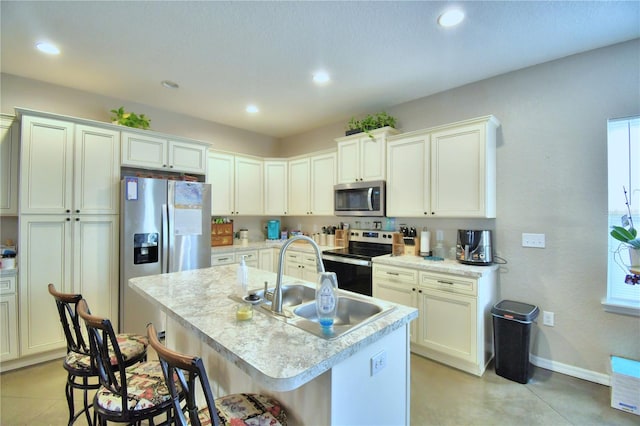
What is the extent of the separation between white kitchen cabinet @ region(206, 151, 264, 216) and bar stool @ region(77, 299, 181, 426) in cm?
272

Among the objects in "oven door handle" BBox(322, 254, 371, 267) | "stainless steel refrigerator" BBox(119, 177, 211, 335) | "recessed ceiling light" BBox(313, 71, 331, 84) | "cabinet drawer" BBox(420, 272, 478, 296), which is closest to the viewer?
"cabinet drawer" BBox(420, 272, 478, 296)

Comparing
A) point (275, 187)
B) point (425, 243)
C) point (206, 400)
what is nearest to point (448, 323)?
point (425, 243)

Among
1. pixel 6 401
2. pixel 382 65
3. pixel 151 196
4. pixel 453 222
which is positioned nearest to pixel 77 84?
pixel 151 196

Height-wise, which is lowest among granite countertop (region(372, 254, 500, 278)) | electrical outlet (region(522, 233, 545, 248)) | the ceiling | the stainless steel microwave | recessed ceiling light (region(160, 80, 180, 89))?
granite countertop (region(372, 254, 500, 278))

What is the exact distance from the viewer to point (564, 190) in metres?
2.52

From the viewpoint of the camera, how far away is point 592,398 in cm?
218

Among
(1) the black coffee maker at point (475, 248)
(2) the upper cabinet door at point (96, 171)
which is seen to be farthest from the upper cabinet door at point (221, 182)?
(1) the black coffee maker at point (475, 248)

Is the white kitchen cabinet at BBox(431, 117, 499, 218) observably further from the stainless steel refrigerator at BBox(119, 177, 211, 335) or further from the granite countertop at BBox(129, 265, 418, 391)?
the stainless steel refrigerator at BBox(119, 177, 211, 335)

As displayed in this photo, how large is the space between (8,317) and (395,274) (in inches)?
139

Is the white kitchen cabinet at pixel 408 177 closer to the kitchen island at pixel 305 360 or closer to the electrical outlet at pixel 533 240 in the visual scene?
the electrical outlet at pixel 533 240

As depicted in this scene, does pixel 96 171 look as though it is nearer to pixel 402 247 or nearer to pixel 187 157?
pixel 187 157

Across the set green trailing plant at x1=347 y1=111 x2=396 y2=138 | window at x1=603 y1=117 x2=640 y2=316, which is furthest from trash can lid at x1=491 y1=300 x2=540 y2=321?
green trailing plant at x1=347 y1=111 x2=396 y2=138

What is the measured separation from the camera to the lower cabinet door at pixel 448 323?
2.50 meters

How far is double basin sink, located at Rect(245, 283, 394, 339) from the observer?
4.15 feet
